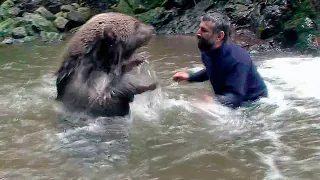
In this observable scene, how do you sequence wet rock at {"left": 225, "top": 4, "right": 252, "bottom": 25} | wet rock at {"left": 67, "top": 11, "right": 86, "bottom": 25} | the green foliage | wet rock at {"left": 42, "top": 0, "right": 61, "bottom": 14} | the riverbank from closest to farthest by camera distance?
the green foliage < the riverbank < wet rock at {"left": 225, "top": 4, "right": 252, "bottom": 25} < wet rock at {"left": 67, "top": 11, "right": 86, "bottom": 25} < wet rock at {"left": 42, "top": 0, "right": 61, "bottom": 14}

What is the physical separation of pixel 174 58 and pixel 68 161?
567cm

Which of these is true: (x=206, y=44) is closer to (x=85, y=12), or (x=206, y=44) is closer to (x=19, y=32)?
(x=19, y=32)

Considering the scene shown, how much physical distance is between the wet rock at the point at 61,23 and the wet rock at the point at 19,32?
953mm

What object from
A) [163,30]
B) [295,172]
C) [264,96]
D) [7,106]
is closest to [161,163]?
[295,172]

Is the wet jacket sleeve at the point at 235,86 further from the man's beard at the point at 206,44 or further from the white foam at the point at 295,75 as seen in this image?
the white foam at the point at 295,75

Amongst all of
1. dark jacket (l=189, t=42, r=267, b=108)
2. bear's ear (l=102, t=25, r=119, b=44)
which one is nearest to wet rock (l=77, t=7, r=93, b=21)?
dark jacket (l=189, t=42, r=267, b=108)

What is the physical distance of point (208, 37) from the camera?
5527 mm

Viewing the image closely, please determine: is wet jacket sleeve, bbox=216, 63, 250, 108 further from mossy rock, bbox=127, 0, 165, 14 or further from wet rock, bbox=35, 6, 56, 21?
wet rock, bbox=35, 6, 56, 21

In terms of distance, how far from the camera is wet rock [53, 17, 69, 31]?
1527 centimetres

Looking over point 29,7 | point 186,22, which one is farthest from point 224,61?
point 29,7

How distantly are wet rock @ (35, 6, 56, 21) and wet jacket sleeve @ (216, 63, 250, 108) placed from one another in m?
11.5

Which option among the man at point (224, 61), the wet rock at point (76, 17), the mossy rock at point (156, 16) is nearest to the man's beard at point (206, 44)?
the man at point (224, 61)

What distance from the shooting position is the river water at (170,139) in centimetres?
435

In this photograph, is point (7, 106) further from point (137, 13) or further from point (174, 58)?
point (137, 13)
